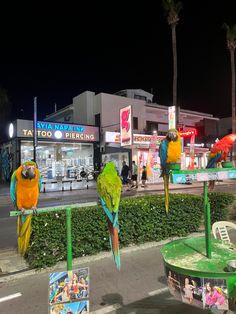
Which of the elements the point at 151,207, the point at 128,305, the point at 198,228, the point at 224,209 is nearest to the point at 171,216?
the point at 151,207

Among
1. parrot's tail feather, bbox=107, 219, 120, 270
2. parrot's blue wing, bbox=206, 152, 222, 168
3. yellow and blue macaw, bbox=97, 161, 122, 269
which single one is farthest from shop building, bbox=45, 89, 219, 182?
parrot's tail feather, bbox=107, 219, 120, 270

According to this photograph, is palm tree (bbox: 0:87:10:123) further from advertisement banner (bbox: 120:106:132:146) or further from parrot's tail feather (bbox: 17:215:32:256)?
parrot's tail feather (bbox: 17:215:32:256)

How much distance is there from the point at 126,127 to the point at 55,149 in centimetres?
737

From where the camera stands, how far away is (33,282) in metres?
4.73

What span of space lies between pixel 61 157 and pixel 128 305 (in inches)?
919

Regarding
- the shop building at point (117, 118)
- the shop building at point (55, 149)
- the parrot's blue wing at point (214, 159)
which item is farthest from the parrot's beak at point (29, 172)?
the shop building at point (117, 118)

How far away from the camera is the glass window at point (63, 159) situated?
26.1m

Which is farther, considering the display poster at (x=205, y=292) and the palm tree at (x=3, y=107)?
the palm tree at (x=3, y=107)

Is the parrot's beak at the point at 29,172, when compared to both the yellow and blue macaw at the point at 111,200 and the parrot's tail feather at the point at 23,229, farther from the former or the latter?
the yellow and blue macaw at the point at 111,200

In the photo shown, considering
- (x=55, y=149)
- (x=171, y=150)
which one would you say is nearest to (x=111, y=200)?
(x=171, y=150)

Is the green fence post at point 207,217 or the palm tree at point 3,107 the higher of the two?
the palm tree at point 3,107

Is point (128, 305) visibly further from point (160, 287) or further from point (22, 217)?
point (22, 217)

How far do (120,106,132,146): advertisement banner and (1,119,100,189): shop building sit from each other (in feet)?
15.2

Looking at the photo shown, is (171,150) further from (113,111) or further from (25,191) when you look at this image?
(113,111)
